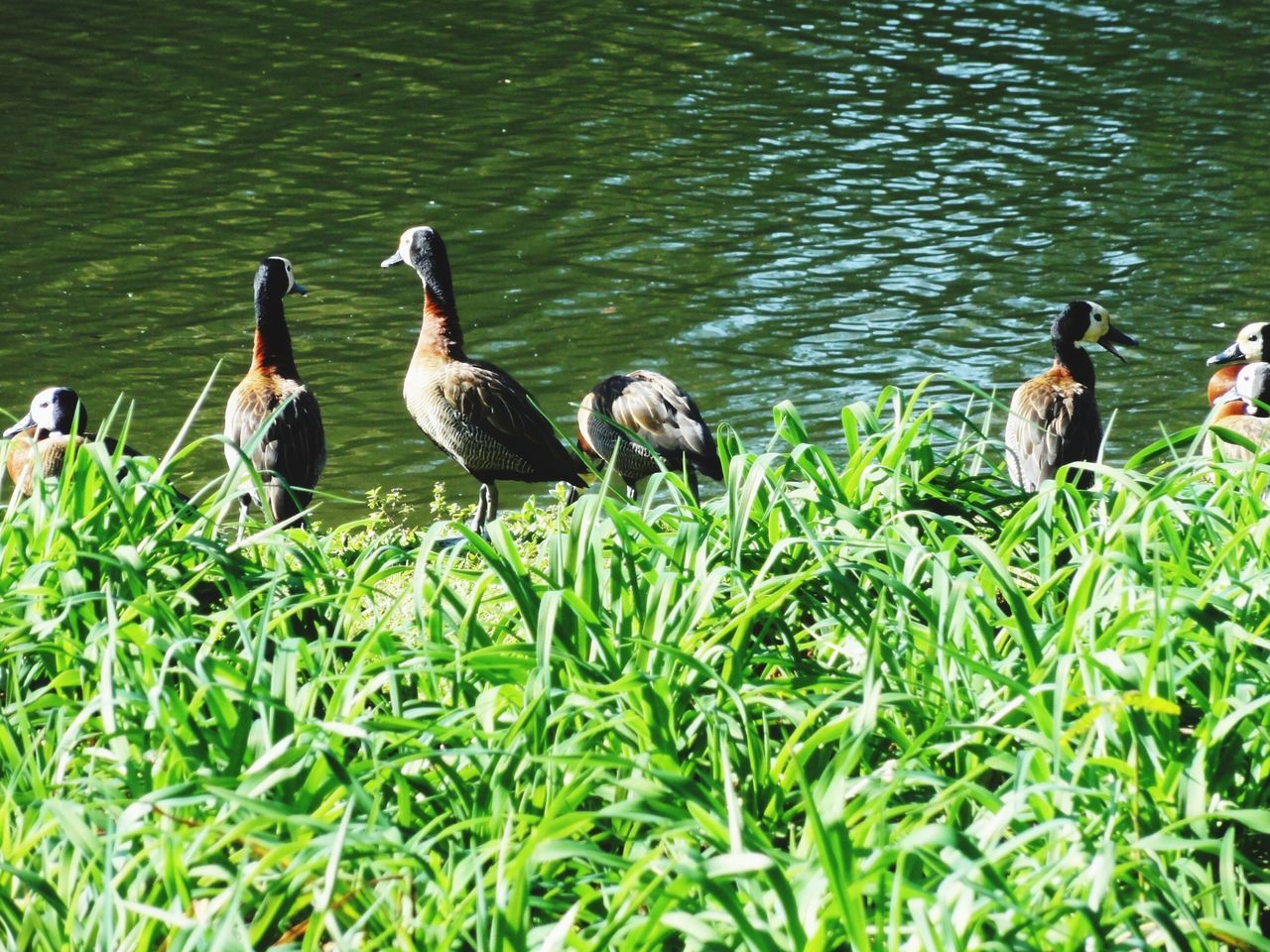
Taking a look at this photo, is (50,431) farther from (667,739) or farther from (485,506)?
(667,739)

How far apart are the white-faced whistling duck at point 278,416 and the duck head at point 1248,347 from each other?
5.17 meters

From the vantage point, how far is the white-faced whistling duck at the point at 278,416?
7.29 meters

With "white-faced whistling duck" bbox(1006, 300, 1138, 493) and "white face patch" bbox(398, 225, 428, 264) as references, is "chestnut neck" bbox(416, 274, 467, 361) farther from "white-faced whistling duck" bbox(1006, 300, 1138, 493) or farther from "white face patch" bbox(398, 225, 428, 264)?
"white-faced whistling duck" bbox(1006, 300, 1138, 493)

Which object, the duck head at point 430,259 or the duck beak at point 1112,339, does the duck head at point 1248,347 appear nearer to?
the duck beak at point 1112,339

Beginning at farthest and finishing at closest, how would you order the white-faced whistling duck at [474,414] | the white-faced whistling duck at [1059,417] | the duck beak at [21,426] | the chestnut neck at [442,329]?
the chestnut neck at [442,329] < the white-faced whistling duck at [474,414] < the white-faced whistling duck at [1059,417] < the duck beak at [21,426]

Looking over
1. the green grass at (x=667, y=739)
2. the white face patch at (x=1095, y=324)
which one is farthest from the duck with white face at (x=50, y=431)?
the white face patch at (x=1095, y=324)

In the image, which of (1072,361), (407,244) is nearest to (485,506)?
(407,244)

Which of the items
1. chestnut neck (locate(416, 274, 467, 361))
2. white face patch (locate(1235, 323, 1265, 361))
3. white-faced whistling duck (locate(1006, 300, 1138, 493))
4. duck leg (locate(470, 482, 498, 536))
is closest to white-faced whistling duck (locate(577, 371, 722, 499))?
duck leg (locate(470, 482, 498, 536))

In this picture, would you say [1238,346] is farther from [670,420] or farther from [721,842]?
[721,842]

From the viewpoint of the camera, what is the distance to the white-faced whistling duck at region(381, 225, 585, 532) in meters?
8.17

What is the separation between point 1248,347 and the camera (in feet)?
31.6

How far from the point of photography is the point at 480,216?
14.5 m

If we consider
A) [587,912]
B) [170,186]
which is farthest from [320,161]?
[587,912]

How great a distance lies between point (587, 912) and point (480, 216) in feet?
40.1
